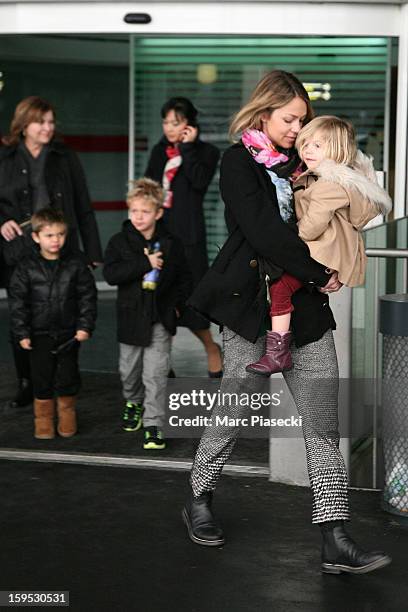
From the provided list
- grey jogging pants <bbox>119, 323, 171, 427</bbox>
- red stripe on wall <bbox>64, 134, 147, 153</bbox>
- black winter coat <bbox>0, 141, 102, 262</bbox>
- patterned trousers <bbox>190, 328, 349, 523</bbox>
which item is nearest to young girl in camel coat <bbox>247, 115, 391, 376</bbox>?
patterned trousers <bbox>190, 328, 349, 523</bbox>

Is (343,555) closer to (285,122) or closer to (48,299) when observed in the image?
(285,122)

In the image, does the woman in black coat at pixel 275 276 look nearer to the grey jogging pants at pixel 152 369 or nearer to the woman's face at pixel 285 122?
the woman's face at pixel 285 122

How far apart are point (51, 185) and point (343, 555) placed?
385cm

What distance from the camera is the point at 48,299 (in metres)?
7.10

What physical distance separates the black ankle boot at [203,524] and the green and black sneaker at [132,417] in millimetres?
2109

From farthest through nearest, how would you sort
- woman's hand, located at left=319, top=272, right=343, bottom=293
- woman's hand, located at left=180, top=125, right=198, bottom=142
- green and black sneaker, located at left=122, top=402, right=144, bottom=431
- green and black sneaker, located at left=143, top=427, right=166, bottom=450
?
woman's hand, located at left=180, top=125, right=198, bottom=142 < green and black sneaker, located at left=122, top=402, right=144, bottom=431 < green and black sneaker, located at left=143, top=427, right=166, bottom=450 < woman's hand, located at left=319, top=272, right=343, bottom=293

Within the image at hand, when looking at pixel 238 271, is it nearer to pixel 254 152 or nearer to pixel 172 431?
pixel 254 152

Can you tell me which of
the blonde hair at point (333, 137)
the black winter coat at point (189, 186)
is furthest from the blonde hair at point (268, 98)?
Answer: the black winter coat at point (189, 186)

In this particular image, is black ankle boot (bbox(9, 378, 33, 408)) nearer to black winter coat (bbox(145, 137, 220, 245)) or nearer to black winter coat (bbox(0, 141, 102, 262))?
black winter coat (bbox(0, 141, 102, 262))

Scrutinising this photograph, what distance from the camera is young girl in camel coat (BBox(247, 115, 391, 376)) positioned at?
186 inches

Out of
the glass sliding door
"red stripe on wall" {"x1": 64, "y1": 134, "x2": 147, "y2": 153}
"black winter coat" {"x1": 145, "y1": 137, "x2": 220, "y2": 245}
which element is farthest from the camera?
"red stripe on wall" {"x1": 64, "y1": 134, "x2": 147, "y2": 153}

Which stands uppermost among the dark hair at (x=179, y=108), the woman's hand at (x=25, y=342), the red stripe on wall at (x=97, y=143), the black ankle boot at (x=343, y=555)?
the red stripe on wall at (x=97, y=143)

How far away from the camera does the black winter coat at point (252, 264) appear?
4754mm

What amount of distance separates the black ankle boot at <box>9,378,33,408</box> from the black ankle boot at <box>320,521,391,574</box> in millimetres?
3514
